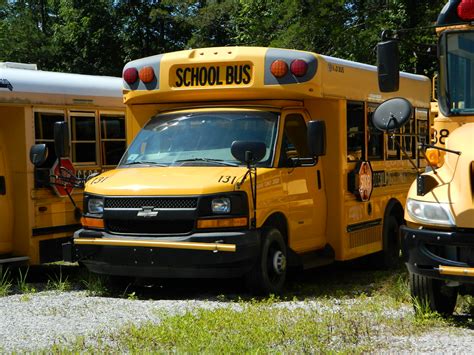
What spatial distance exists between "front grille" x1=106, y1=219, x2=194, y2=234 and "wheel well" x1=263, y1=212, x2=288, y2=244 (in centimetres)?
93

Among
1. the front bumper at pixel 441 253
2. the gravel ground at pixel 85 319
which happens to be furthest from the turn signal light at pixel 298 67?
the front bumper at pixel 441 253

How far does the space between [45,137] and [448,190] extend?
548 cm

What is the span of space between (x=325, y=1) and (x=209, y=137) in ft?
30.4

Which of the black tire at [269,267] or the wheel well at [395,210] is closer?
the black tire at [269,267]

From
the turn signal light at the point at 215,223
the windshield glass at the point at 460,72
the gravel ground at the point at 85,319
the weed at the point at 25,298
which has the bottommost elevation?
the weed at the point at 25,298

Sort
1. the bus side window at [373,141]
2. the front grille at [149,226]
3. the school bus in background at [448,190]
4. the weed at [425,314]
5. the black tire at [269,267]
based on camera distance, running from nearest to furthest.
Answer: the school bus in background at [448,190] → the weed at [425,314] → the front grille at [149,226] → the black tire at [269,267] → the bus side window at [373,141]

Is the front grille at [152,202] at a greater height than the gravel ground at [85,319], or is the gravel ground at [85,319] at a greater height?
the front grille at [152,202]

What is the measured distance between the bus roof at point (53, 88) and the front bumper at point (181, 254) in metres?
2.41

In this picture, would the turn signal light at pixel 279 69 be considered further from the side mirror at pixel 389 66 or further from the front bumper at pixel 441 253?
the front bumper at pixel 441 253

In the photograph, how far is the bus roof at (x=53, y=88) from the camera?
30.8 ft

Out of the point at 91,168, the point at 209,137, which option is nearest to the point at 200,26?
the point at 91,168

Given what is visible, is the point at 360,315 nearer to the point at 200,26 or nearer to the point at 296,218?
the point at 296,218

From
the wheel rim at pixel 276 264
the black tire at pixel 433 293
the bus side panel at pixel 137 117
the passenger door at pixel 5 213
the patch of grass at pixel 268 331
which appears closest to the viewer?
the patch of grass at pixel 268 331

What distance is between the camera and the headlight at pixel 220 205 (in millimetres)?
7785
